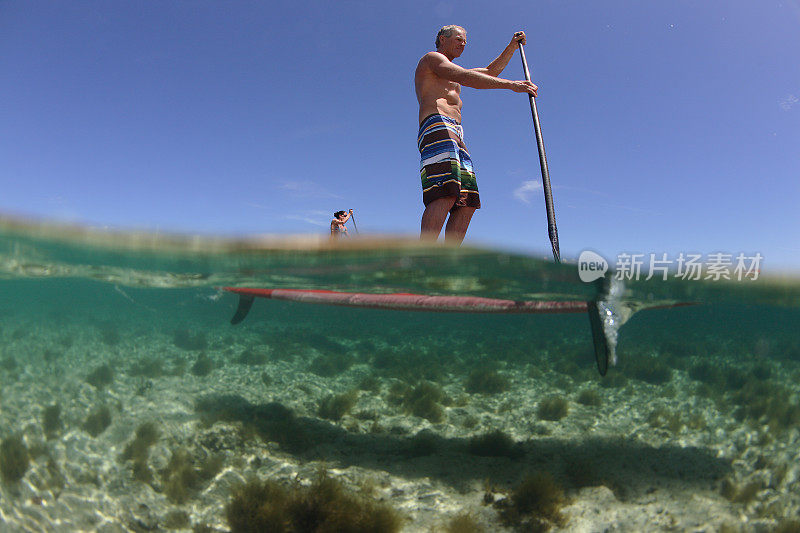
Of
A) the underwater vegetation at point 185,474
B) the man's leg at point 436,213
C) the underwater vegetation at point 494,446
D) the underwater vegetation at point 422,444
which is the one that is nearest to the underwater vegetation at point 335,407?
the underwater vegetation at point 422,444

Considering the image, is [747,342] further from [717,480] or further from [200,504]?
[200,504]

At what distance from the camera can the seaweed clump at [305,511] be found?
485 cm

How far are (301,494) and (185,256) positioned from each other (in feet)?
21.5

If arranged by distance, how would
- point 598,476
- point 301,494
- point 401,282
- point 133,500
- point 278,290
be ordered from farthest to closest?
point 278,290 → point 401,282 → point 598,476 → point 133,500 → point 301,494

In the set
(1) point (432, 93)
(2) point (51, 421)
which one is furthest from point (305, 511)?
(1) point (432, 93)

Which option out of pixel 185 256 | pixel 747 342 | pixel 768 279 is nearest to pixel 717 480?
pixel 768 279

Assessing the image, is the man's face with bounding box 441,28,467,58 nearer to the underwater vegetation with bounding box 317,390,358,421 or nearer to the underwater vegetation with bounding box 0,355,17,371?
the underwater vegetation with bounding box 317,390,358,421

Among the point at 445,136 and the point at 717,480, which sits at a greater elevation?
the point at 445,136

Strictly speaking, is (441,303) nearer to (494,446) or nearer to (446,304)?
(446,304)

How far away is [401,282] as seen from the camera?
1042cm

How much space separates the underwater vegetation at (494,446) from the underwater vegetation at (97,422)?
6.60 metres

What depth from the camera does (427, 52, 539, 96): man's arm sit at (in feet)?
17.1

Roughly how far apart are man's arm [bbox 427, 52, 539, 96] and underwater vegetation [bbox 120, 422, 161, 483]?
7423 mm

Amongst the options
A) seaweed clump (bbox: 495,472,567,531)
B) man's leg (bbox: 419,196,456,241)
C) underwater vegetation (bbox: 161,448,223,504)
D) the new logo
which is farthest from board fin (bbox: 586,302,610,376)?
underwater vegetation (bbox: 161,448,223,504)
